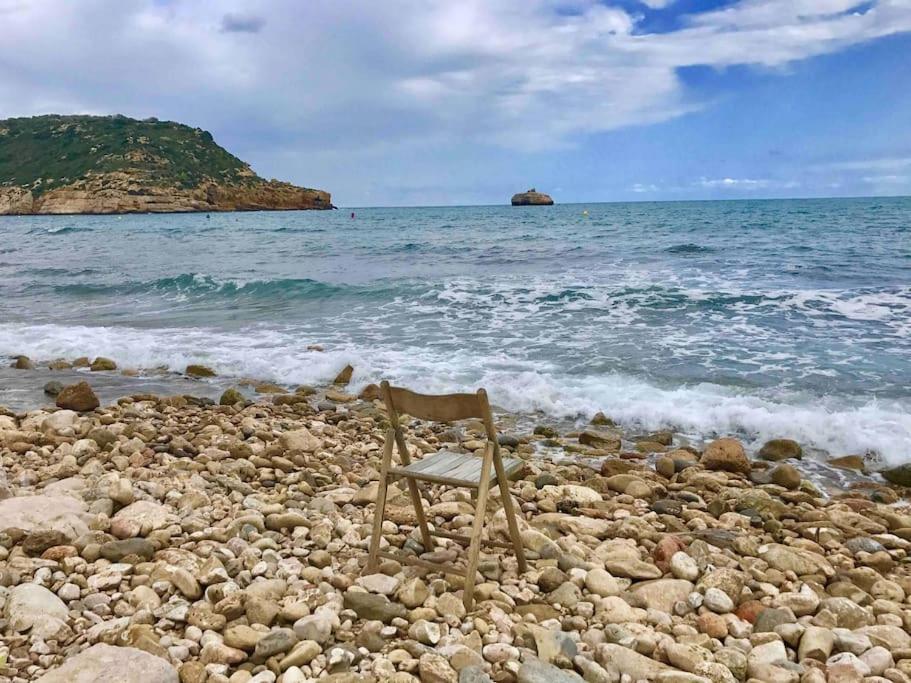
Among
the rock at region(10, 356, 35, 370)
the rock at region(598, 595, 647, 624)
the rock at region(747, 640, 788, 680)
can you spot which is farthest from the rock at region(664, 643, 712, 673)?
the rock at region(10, 356, 35, 370)

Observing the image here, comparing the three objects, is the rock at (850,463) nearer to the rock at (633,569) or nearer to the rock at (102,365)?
the rock at (633,569)

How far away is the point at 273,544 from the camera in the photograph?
461 cm

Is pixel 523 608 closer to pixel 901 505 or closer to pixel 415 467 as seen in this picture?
pixel 415 467

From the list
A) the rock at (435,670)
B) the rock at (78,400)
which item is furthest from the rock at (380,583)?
the rock at (78,400)

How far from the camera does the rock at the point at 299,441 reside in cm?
705

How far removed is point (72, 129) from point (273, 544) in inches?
5597

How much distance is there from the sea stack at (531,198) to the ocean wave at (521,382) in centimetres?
12712

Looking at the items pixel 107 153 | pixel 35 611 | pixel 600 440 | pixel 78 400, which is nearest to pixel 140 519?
pixel 35 611

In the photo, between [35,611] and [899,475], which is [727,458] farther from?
[35,611]

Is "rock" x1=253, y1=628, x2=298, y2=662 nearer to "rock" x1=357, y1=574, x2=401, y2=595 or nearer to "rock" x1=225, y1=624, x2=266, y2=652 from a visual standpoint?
"rock" x1=225, y1=624, x2=266, y2=652

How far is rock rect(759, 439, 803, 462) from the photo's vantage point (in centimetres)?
747

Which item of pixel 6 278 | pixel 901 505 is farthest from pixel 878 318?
pixel 6 278

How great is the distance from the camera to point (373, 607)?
12.4 ft

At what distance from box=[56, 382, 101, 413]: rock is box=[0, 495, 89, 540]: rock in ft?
13.9
